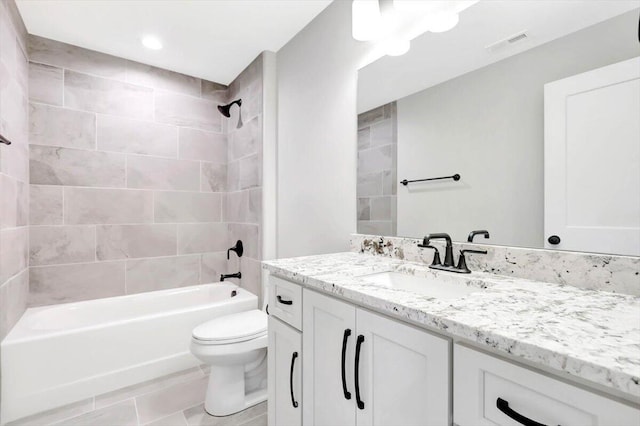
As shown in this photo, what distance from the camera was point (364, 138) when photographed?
A: 66.9 inches

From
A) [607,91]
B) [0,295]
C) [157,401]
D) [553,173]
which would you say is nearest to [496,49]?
[607,91]

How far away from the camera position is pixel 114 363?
79.8 inches

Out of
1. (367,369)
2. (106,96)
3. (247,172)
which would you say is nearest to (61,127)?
(106,96)

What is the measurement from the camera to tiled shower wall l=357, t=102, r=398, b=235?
1579 mm

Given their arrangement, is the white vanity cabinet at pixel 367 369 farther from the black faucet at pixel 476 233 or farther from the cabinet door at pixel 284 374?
the black faucet at pixel 476 233

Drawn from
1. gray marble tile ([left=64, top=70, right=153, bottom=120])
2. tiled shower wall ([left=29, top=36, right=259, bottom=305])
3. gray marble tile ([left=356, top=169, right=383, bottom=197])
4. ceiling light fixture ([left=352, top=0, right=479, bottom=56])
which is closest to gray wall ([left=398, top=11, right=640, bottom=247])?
gray marble tile ([left=356, top=169, right=383, bottom=197])

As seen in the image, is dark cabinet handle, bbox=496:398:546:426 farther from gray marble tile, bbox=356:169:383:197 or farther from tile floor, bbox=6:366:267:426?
tile floor, bbox=6:366:267:426

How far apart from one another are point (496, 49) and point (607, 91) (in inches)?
Answer: 16.5

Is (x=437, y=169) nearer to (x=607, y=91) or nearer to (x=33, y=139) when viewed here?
(x=607, y=91)

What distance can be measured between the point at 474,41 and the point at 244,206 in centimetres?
215

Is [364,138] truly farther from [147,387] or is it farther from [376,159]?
[147,387]

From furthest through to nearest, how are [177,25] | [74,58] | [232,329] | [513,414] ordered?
[74,58]
[177,25]
[232,329]
[513,414]

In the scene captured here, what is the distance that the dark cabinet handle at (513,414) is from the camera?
54 centimetres

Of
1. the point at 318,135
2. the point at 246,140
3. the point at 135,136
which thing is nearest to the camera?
the point at 318,135
